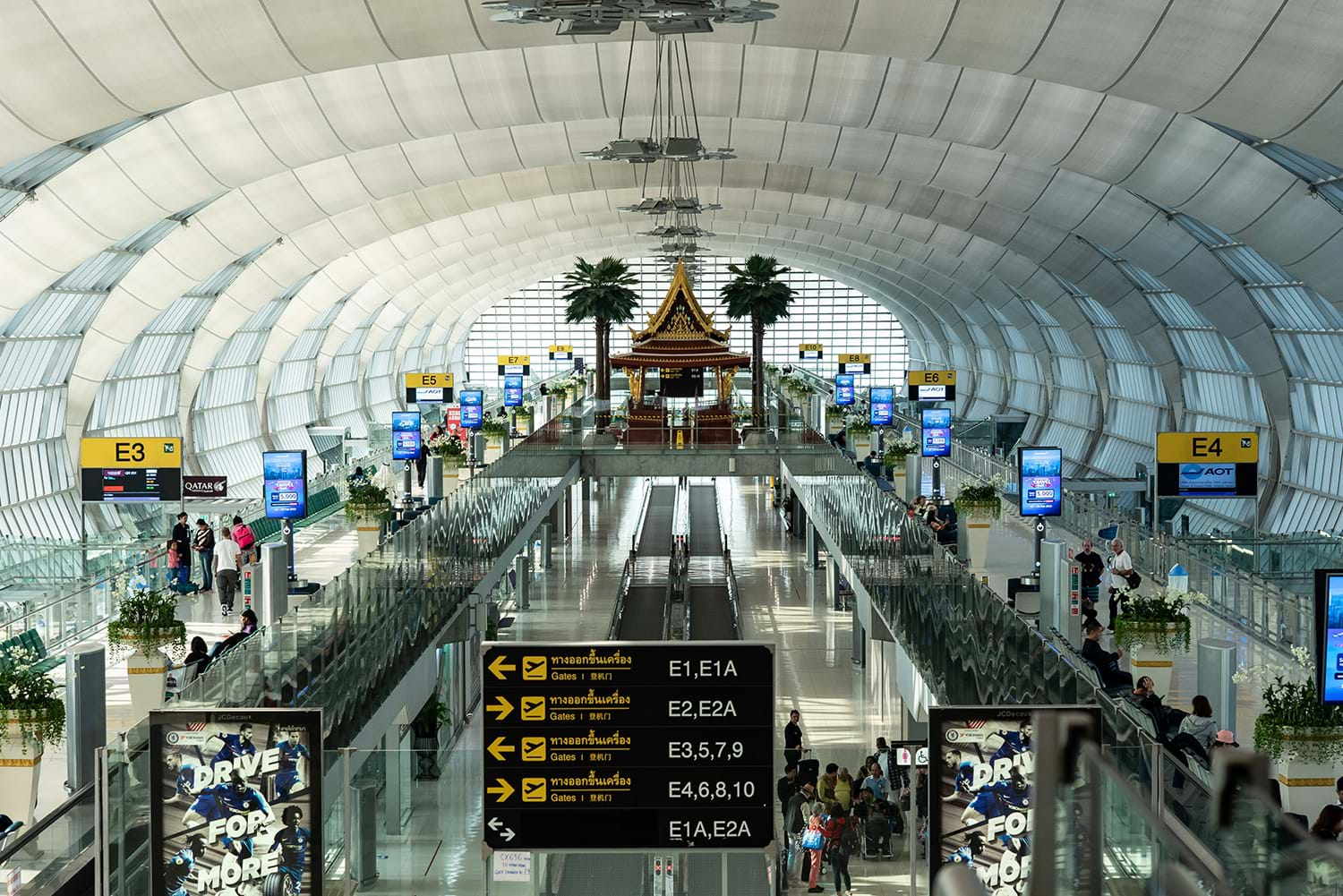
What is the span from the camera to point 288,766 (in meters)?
9.55

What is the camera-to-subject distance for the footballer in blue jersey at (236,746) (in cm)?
943

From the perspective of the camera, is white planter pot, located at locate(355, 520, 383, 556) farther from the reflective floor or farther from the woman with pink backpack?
the woman with pink backpack

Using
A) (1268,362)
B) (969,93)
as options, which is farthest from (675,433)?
(1268,362)

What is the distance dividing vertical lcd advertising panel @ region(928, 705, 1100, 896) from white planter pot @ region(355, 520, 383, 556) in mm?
24955

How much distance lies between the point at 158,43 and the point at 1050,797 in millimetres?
25576

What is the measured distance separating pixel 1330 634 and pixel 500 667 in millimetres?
6957

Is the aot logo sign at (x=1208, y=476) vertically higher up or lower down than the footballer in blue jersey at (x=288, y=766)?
higher up

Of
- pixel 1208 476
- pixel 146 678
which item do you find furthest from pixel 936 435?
pixel 146 678

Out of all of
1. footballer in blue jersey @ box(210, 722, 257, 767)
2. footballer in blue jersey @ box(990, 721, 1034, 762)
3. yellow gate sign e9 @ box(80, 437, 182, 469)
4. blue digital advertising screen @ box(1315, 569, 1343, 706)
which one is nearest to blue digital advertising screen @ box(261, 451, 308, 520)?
yellow gate sign e9 @ box(80, 437, 182, 469)

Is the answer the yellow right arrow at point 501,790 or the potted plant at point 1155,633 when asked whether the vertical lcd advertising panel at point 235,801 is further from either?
the potted plant at point 1155,633

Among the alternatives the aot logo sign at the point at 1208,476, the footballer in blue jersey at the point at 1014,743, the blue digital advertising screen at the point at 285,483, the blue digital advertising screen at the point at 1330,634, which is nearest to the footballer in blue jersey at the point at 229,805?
the footballer in blue jersey at the point at 1014,743

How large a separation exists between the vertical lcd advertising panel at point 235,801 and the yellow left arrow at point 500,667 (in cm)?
118

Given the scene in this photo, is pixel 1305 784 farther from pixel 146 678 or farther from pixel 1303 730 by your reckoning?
pixel 146 678

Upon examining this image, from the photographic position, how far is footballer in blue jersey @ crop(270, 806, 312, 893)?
9477mm
